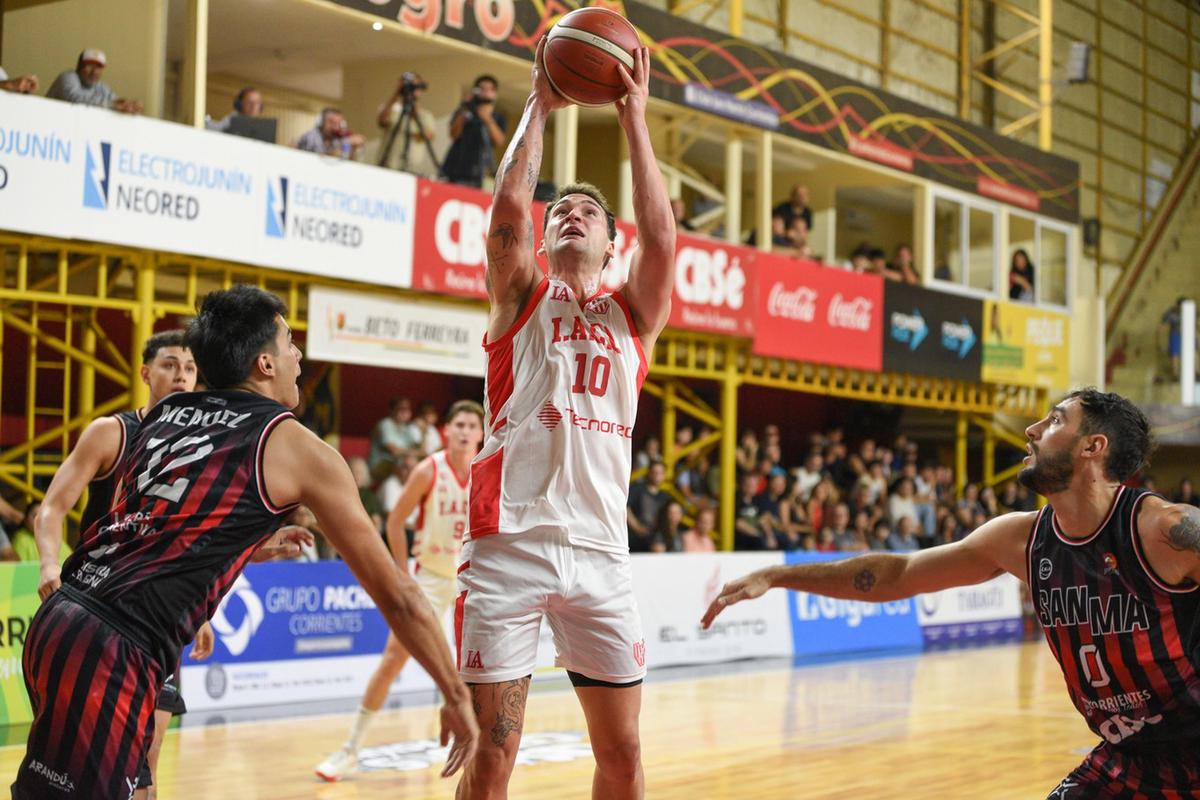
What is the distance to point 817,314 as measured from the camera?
59.0 ft

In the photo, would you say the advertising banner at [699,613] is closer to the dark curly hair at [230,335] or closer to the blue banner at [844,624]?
the blue banner at [844,624]

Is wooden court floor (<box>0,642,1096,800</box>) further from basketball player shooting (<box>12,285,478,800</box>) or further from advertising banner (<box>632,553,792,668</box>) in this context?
basketball player shooting (<box>12,285,478,800</box>)

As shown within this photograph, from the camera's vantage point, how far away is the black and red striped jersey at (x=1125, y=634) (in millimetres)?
4027

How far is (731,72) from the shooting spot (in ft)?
56.9

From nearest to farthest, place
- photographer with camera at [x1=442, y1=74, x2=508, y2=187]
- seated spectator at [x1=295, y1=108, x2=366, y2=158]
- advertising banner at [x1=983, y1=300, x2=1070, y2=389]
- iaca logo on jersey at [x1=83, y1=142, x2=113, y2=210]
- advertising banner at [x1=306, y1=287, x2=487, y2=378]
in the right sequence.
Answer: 1. iaca logo on jersey at [x1=83, y1=142, x2=113, y2=210]
2. advertising banner at [x1=306, y1=287, x2=487, y2=378]
3. seated spectator at [x1=295, y1=108, x2=366, y2=158]
4. photographer with camera at [x1=442, y1=74, x2=508, y2=187]
5. advertising banner at [x1=983, y1=300, x2=1070, y2=389]

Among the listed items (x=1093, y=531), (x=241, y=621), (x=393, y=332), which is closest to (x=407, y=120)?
(x=393, y=332)

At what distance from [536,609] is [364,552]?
3.52 ft

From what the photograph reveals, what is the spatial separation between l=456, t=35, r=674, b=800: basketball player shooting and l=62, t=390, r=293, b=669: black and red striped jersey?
3.30 feet

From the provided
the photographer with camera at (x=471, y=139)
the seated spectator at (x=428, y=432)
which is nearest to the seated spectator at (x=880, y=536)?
the seated spectator at (x=428, y=432)

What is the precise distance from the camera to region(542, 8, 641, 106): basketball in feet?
15.0

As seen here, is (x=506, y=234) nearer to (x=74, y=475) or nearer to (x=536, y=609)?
(x=536, y=609)

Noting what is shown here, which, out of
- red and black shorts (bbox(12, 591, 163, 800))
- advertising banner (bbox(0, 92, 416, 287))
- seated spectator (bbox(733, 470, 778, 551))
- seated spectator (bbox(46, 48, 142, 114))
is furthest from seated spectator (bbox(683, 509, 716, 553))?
red and black shorts (bbox(12, 591, 163, 800))

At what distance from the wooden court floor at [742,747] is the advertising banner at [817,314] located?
A: 5.86 meters

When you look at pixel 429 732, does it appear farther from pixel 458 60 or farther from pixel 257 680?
pixel 458 60
